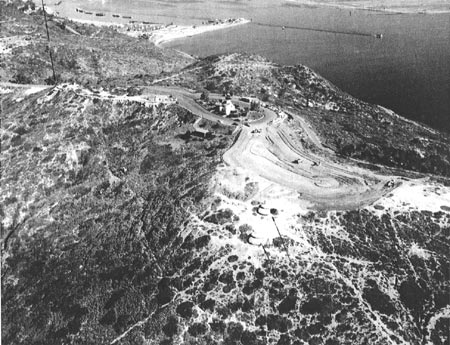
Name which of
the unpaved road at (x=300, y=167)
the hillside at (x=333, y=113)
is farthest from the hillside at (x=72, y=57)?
the unpaved road at (x=300, y=167)

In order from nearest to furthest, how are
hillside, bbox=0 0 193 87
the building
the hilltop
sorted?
the hilltop → the building → hillside, bbox=0 0 193 87

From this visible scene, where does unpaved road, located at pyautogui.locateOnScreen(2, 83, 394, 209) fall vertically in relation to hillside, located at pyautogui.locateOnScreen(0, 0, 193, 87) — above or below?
below

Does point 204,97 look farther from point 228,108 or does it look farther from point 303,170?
point 303,170

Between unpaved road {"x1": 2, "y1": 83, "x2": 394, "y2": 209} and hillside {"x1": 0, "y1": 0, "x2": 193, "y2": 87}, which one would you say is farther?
hillside {"x1": 0, "y1": 0, "x2": 193, "y2": 87}

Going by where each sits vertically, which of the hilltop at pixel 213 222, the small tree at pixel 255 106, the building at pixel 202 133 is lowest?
the hilltop at pixel 213 222

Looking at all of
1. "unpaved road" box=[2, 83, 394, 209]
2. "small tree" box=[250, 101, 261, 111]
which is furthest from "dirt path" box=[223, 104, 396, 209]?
"small tree" box=[250, 101, 261, 111]

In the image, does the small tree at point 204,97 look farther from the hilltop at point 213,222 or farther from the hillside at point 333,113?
the hillside at point 333,113

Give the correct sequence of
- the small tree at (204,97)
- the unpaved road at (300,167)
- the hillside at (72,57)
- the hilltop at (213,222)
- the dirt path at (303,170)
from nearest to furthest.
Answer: the hilltop at (213,222), the dirt path at (303,170), the unpaved road at (300,167), the small tree at (204,97), the hillside at (72,57)

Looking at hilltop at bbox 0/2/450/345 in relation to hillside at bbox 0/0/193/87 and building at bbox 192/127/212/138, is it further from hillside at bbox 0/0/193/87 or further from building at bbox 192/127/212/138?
hillside at bbox 0/0/193/87

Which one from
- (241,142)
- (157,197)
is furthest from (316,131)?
(157,197)

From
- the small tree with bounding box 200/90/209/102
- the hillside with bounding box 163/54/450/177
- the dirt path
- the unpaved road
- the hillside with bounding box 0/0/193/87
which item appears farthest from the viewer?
the hillside with bounding box 0/0/193/87

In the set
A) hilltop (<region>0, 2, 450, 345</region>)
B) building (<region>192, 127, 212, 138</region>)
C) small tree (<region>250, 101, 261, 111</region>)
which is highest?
small tree (<region>250, 101, 261, 111</region>)

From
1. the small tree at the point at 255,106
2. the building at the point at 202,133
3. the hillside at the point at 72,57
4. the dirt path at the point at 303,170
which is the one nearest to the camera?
the dirt path at the point at 303,170

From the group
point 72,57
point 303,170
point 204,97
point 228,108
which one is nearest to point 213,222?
point 303,170
